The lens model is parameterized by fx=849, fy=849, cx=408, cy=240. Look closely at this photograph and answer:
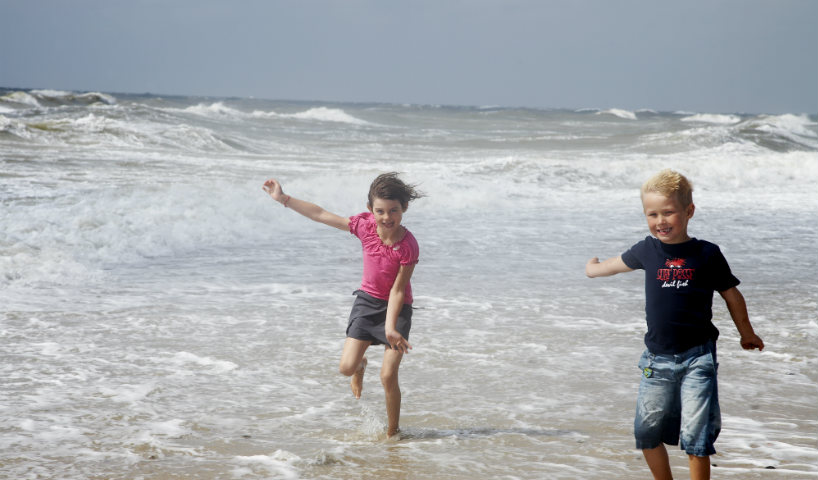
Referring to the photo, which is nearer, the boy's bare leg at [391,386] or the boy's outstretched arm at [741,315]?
the boy's outstretched arm at [741,315]

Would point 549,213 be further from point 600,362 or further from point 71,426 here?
point 71,426

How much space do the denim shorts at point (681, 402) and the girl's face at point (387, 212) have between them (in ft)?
4.19

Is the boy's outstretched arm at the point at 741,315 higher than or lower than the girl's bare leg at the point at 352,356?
higher

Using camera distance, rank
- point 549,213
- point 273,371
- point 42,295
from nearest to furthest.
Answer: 1. point 273,371
2. point 42,295
3. point 549,213

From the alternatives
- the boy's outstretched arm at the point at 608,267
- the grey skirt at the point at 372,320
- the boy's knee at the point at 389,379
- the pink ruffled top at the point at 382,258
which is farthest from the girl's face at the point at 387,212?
the boy's outstretched arm at the point at 608,267

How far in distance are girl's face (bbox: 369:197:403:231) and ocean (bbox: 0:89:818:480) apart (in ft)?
3.20

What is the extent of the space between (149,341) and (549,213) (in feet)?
28.2

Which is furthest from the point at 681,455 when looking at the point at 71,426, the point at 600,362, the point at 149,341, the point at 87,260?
the point at 87,260

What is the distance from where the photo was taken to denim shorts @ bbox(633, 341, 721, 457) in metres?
2.91

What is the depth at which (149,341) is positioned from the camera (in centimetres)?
540

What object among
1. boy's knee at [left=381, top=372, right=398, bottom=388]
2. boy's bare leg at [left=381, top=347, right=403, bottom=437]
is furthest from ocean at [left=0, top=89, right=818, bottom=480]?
boy's knee at [left=381, top=372, right=398, bottom=388]

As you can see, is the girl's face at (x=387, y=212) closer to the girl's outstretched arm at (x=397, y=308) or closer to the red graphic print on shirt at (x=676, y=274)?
the girl's outstretched arm at (x=397, y=308)

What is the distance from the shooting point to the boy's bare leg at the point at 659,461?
10.0 ft

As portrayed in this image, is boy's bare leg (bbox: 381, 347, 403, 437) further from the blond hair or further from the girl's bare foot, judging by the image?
the blond hair
